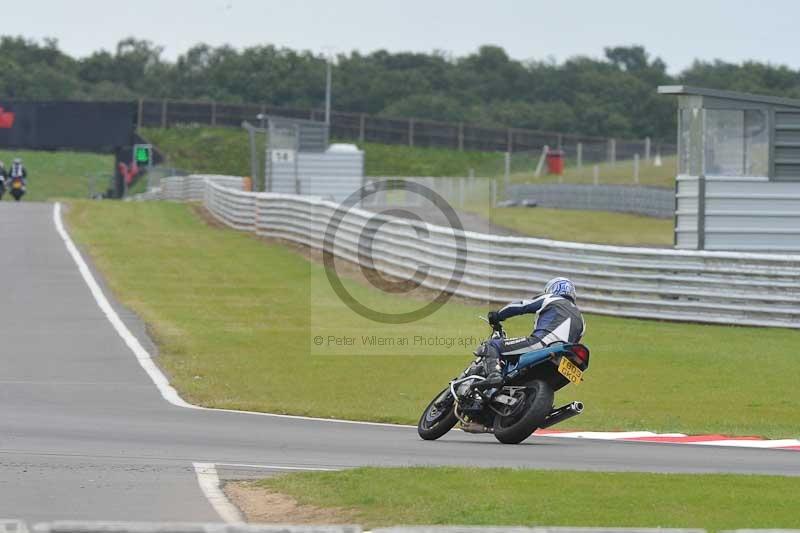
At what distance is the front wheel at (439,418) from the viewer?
44.2 ft

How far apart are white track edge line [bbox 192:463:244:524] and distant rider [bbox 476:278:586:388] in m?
2.99

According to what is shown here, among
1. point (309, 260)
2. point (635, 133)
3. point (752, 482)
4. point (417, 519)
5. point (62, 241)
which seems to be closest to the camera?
point (417, 519)

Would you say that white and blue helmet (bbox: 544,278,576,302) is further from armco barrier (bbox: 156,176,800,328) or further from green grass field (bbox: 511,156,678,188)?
green grass field (bbox: 511,156,678,188)

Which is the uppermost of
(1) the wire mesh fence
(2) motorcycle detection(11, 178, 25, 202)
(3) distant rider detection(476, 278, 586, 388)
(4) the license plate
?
(1) the wire mesh fence

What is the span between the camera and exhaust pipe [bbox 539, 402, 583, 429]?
12.9 m

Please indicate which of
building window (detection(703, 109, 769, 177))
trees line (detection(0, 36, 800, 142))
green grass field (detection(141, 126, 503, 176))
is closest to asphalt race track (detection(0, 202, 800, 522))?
building window (detection(703, 109, 769, 177))

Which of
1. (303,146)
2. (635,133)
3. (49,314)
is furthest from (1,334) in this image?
(635,133)

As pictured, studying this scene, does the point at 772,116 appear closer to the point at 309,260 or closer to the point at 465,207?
the point at 309,260

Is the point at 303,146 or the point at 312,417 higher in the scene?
the point at 303,146

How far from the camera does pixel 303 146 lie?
5325cm

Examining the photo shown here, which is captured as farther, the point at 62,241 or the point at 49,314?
the point at 62,241

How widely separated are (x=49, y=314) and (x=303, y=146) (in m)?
30.5

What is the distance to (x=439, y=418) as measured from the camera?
533 inches

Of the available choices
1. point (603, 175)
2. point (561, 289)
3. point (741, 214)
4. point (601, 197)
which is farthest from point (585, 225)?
point (561, 289)
